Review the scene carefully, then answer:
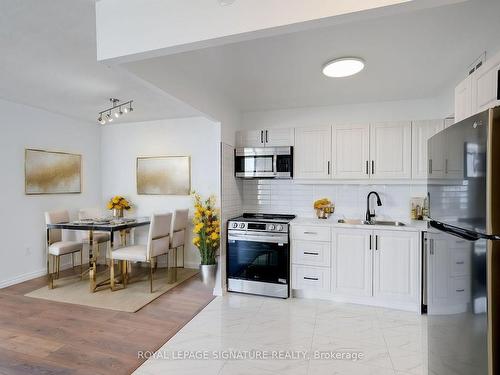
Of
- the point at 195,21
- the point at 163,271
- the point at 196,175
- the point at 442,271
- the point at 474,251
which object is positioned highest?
the point at 195,21

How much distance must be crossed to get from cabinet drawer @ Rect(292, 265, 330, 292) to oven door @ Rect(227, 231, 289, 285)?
0.12 m

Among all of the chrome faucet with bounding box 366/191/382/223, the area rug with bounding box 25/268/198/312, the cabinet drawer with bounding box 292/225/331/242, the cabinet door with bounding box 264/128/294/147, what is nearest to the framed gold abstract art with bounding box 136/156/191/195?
the area rug with bounding box 25/268/198/312

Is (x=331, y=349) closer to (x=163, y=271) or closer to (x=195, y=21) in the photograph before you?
(x=195, y=21)

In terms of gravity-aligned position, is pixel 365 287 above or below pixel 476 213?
below

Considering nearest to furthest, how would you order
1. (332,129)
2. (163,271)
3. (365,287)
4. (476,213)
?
(476,213), (365,287), (332,129), (163,271)

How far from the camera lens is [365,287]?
121 inches

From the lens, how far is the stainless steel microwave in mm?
3545

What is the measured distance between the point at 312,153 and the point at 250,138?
0.86 metres

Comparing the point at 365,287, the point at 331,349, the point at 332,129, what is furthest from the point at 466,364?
the point at 332,129

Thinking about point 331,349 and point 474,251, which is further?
point 331,349

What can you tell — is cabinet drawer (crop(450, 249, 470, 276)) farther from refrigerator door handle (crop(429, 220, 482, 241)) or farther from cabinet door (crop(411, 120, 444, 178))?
cabinet door (crop(411, 120, 444, 178))

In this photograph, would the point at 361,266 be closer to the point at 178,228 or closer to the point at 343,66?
the point at 343,66

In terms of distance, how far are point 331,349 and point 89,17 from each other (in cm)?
306

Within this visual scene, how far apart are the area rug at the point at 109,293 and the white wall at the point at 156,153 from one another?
2.74ft
